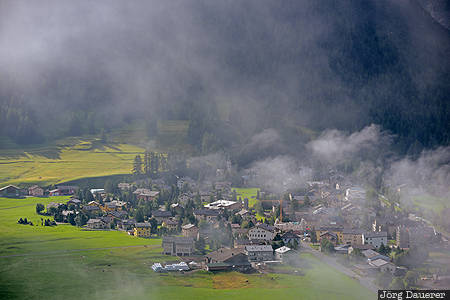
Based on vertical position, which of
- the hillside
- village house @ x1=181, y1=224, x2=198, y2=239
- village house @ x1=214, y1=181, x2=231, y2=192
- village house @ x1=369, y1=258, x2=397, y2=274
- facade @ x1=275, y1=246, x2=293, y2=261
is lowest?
village house @ x1=369, y1=258, x2=397, y2=274

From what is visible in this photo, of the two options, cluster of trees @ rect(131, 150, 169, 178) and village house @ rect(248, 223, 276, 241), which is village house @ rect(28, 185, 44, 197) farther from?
village house @ rect(248, 223, 276, 241)

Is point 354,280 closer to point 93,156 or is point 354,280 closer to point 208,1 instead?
point 93,156

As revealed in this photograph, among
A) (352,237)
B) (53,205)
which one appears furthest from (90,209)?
(352,237)

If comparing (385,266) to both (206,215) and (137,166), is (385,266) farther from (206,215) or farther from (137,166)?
(137,166)

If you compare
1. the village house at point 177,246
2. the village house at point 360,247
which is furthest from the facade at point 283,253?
the village house at point 177,246

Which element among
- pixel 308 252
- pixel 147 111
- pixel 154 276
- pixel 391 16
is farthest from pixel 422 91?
pixel 154 276

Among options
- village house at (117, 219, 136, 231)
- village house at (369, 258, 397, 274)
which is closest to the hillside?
village house at (117, 219, 136, 231)
